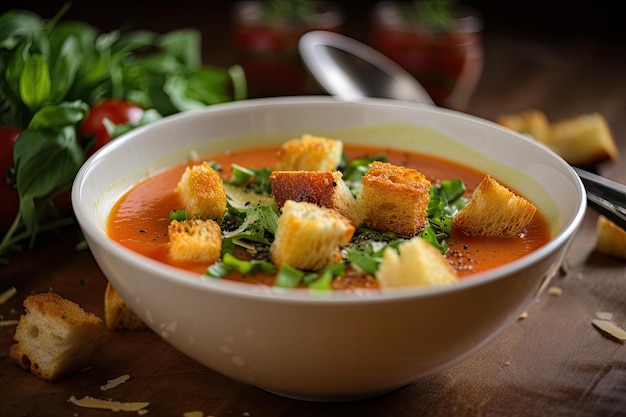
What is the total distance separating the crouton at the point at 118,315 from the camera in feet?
6.95

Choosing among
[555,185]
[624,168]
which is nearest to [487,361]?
[555,185]

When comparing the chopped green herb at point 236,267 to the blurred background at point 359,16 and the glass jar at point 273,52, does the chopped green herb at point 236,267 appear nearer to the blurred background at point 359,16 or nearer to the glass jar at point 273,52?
the glass jar at point 273,52

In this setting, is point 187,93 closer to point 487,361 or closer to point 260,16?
point 260,16

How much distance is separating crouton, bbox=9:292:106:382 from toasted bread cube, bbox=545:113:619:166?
204 centimetres

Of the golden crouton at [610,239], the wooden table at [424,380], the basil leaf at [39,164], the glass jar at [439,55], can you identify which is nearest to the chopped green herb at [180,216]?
the wooden table at [424,380]

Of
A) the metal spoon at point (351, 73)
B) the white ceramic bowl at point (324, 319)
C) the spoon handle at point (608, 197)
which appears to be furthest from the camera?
the metal spoon at point (351, 73)

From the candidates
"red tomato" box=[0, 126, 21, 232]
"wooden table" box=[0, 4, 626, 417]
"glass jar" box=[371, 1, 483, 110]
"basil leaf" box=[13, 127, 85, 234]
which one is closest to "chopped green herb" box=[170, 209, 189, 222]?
"wooden table" box=[0, 4, 626, 417]

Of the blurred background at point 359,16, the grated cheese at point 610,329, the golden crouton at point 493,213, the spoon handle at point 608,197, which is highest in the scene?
the golden crouton at point 493,213

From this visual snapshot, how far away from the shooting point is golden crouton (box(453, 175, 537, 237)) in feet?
6.54

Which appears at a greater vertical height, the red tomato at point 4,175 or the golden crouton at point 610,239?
the golden crouton at point 610,239

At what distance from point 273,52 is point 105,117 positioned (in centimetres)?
134

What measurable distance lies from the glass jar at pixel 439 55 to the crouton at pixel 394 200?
207cm

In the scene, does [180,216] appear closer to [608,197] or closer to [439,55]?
[608,197]

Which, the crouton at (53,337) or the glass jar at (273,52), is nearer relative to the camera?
the crouton at (53,337)
